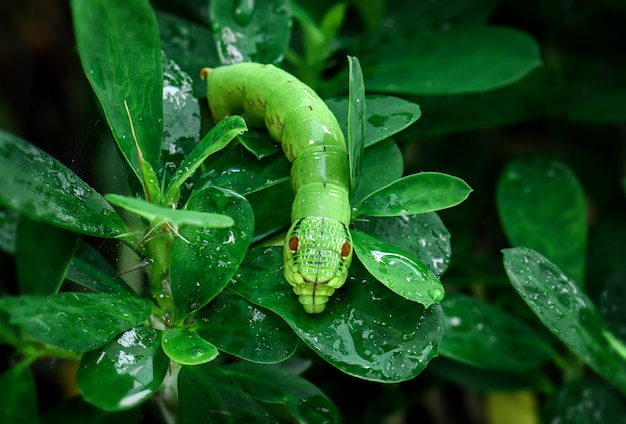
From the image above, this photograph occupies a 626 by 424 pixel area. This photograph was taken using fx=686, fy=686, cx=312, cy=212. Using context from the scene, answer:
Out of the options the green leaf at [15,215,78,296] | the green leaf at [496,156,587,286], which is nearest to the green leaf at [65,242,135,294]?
the green leaf at [15,215,78,296]

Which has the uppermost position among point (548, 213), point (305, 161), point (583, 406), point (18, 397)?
point (305, 161)

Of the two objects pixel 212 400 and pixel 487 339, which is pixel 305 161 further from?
pixel 487 339

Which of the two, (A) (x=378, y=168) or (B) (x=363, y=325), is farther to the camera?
(A) (x=378, y=168)

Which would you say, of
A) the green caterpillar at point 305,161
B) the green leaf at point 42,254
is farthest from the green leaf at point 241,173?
the green leaf at point 42,254

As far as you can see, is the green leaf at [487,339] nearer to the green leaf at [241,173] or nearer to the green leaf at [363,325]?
the green leaf at [363,325]

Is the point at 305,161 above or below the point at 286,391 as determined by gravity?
above

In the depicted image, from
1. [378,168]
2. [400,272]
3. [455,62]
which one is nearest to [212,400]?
[400,272]

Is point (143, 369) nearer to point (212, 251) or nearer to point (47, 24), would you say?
point (212, 251)
